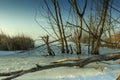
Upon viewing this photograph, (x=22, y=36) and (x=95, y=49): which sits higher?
(x=22, y=36)

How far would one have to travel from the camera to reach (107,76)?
5.45 meters

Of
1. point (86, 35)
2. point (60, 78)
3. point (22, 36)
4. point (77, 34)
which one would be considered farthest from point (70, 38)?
point (60, 78)

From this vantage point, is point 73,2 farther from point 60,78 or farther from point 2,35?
point 2,35


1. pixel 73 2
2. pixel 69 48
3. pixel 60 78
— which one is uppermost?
pixel 73 2

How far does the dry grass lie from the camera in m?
15.0

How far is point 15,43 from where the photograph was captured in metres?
15.3

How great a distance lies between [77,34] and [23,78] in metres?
5.94

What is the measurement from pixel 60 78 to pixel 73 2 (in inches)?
205

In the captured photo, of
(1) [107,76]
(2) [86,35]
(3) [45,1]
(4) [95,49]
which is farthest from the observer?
(2) [86,35]

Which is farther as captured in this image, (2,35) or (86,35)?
(2,35)

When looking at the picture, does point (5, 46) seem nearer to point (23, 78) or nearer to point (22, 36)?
point (22, 36)

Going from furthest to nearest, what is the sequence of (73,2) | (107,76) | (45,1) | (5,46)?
(5,46) < (45,1) < (73,2) < (107,76)

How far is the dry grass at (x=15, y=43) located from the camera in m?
15.0

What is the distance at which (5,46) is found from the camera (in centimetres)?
1512
